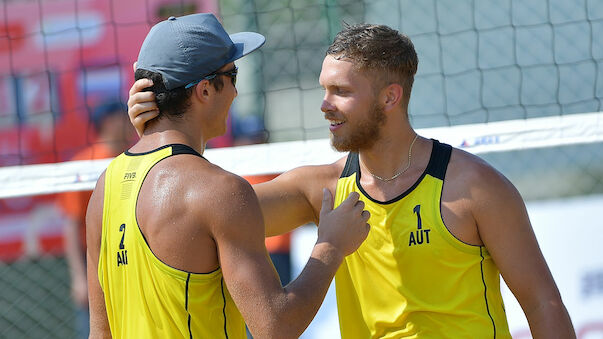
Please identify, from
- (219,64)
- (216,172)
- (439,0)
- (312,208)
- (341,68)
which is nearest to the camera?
(216,172)

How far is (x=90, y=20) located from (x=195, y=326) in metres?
3.89

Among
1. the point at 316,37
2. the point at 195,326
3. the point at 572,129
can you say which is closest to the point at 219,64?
the point at 195,326

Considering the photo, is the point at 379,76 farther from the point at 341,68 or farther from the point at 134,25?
the point at 134,25

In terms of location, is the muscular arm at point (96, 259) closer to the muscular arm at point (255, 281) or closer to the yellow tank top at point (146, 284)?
the yellow tank top at point (146, 284)

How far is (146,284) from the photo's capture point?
6.40ft

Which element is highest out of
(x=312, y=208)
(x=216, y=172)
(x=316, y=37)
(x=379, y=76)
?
(x=316, y=37)

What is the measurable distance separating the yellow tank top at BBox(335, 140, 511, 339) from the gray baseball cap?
0.72 m

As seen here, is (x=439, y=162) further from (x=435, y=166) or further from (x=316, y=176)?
(x=316, y=176)

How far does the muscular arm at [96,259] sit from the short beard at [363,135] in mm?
759

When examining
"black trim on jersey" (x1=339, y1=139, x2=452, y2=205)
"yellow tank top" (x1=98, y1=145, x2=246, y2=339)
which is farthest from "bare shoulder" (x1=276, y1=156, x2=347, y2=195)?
"yellow tank top" (x1=98, y1=145, x2=246, y2=339)

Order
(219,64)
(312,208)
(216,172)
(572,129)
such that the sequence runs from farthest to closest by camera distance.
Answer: (572,129) → (312,208) → (219,64) → (216,172)

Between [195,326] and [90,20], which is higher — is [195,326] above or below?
below

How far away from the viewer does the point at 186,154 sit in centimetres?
198

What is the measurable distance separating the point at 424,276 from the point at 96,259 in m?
0.98
